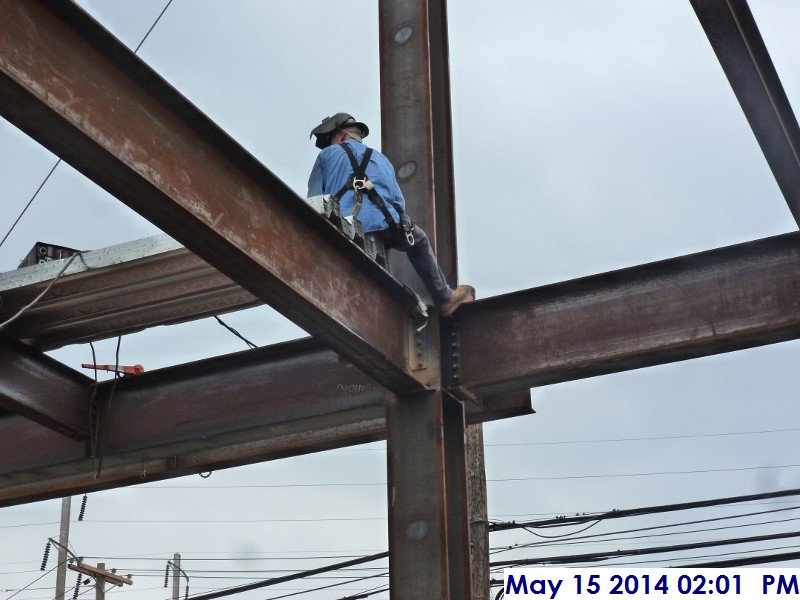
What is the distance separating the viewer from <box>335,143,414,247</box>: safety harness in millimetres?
6910

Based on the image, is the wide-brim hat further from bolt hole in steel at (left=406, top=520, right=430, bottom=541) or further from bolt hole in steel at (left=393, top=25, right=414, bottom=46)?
bolt hole in steel at (left=406, top=520, right=430, bottom=541)

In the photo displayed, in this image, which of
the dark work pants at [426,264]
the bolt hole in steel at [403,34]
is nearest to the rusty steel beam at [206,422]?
the dark work pants at [426,264]

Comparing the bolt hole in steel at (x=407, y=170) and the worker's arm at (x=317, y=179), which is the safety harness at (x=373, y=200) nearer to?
the worker's arm at (x=317, y=179)

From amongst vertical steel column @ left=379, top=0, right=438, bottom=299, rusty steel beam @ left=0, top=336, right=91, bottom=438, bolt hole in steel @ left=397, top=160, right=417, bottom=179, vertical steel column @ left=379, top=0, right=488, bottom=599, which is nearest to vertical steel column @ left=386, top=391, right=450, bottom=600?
vertical steel column @ left=379, top=0, right=488, bottom=599

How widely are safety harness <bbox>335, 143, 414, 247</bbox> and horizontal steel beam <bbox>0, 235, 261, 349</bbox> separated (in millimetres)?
856

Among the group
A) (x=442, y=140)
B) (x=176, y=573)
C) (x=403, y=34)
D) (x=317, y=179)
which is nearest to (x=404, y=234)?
(x=317, y=179)

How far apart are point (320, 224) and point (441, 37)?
2.63 meters

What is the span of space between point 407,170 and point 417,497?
86.0 inches

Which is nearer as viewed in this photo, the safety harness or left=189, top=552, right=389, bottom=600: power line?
the safety harness

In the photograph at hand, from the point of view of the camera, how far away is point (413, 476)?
6727 millimetres

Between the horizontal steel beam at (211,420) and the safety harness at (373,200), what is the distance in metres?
0.85

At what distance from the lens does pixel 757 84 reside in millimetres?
5855

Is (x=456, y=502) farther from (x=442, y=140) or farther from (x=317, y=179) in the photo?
(x=442, y=140)

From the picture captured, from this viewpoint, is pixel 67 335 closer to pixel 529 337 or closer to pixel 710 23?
pixel 529 337
